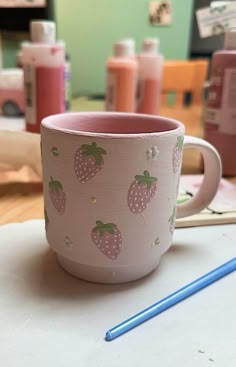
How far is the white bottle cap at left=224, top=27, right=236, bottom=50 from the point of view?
567 millimetres

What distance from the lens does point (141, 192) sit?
0.92 ft

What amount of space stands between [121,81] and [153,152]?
1.87 ft

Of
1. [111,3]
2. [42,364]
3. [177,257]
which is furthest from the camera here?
[111,3]

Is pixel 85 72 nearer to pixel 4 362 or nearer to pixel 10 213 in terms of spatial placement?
pixel 10 213

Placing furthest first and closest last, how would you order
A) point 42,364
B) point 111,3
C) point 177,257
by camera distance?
point 111,3 < point 177,257 < point 42,364

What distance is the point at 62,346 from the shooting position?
0.24 meters

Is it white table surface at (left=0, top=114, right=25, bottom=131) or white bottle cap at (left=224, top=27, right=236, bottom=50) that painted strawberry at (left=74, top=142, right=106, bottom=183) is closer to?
white bottle cap at (left=224, top=27, right=236, bottom=50)

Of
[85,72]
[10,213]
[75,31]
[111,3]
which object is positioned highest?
[111,3]

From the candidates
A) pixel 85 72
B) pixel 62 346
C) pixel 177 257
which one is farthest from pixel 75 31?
pixel 62 346

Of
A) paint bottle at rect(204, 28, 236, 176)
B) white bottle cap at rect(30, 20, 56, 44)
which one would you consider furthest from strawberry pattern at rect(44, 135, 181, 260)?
white bottle cap at rect(30, 20, 56, 44)

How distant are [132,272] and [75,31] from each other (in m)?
1.50

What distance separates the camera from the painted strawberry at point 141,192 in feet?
0.91

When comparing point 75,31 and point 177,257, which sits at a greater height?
point 75,31

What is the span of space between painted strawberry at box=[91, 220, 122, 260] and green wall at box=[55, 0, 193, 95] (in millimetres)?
1422
